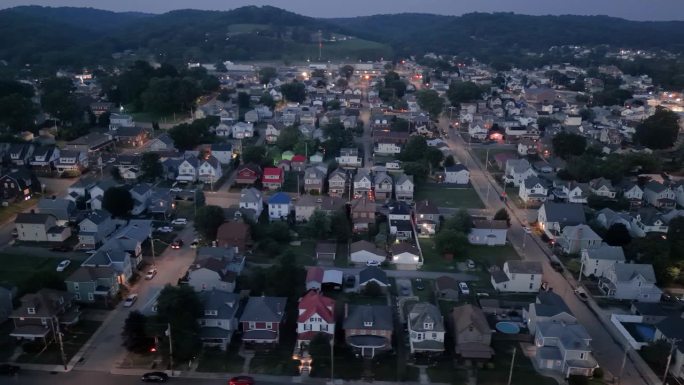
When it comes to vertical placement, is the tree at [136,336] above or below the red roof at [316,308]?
below

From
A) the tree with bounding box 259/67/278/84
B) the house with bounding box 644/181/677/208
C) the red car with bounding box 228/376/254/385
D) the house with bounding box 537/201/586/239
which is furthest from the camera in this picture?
the tree with bounding box 259/67/278/84

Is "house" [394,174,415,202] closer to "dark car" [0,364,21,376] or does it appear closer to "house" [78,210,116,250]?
"house" [78,210,116,250]

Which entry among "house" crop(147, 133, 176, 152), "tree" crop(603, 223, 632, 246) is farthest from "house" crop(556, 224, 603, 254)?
"house" crop(147, 133, 176, 152)

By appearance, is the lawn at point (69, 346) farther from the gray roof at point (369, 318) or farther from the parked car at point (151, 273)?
the gray roof at point (369, 318)

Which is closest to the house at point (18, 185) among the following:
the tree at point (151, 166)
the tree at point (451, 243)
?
the tree at point (151, 166)

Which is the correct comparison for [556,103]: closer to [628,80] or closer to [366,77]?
[628,80]

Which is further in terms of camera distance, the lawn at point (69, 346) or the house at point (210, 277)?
the house at point (210, 277)
